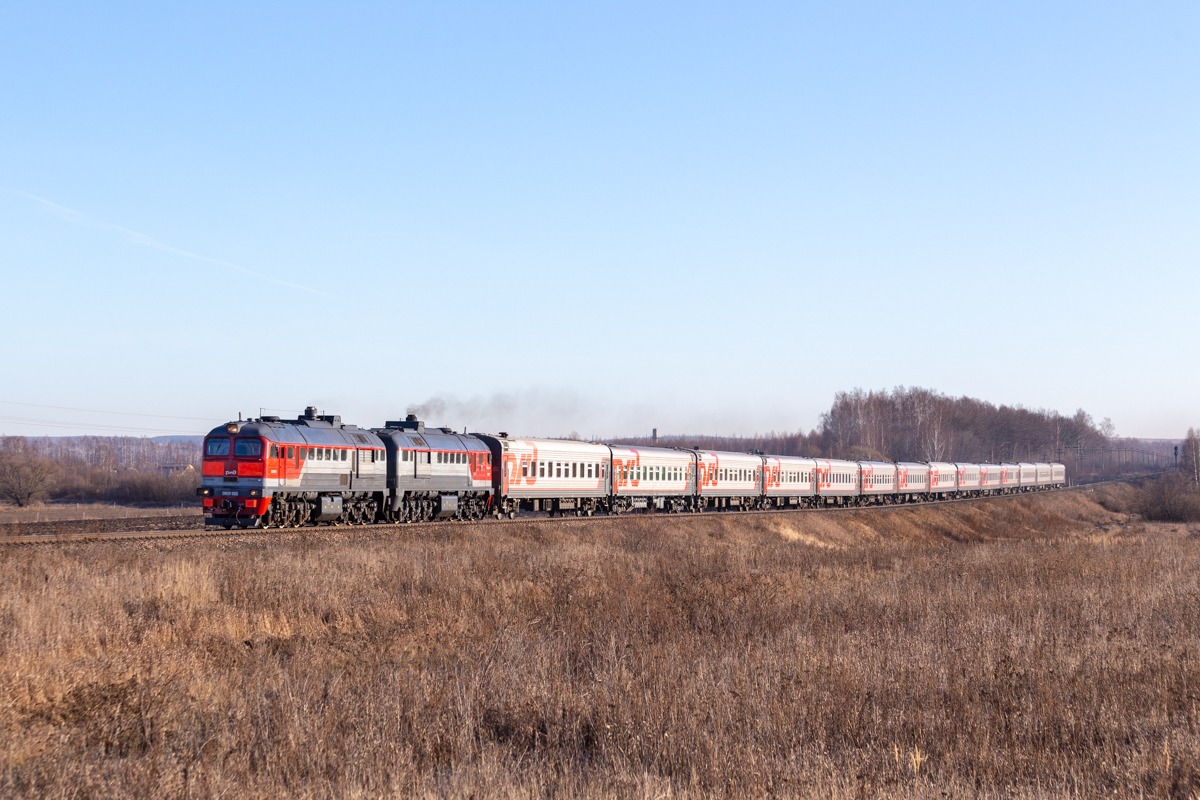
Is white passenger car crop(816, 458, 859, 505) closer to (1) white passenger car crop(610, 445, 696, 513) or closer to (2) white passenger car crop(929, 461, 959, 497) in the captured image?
(2) white passenger car crop(929, 461, 959, 497)

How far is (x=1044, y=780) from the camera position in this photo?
820cm

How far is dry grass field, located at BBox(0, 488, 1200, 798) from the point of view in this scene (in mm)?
8109

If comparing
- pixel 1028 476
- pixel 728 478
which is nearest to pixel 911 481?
pixel 728 478

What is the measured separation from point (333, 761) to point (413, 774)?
867 mm

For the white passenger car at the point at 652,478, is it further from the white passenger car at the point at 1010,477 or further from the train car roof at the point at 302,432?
the white passenger car at the point at 1010,477

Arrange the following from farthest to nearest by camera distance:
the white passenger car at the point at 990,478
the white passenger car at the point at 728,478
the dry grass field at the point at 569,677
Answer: the white passenger car at the point at 990,478, the white passenger car at the point at 728,478, the dry grass field at the point at 569,677

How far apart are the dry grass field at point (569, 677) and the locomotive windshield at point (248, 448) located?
4792 mm

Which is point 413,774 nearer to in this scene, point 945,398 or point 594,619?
point 594,619

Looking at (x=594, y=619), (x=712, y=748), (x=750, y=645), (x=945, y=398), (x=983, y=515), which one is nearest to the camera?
(x=712, y=748)

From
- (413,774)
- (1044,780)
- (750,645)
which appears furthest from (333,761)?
(750,645)

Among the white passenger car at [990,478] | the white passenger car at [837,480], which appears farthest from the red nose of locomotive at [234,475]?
the white passenger car at [990,478]

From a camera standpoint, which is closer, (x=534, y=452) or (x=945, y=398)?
(x=534, y=452)

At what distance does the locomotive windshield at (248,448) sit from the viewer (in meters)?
27.6

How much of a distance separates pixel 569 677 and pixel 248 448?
62.7ft
